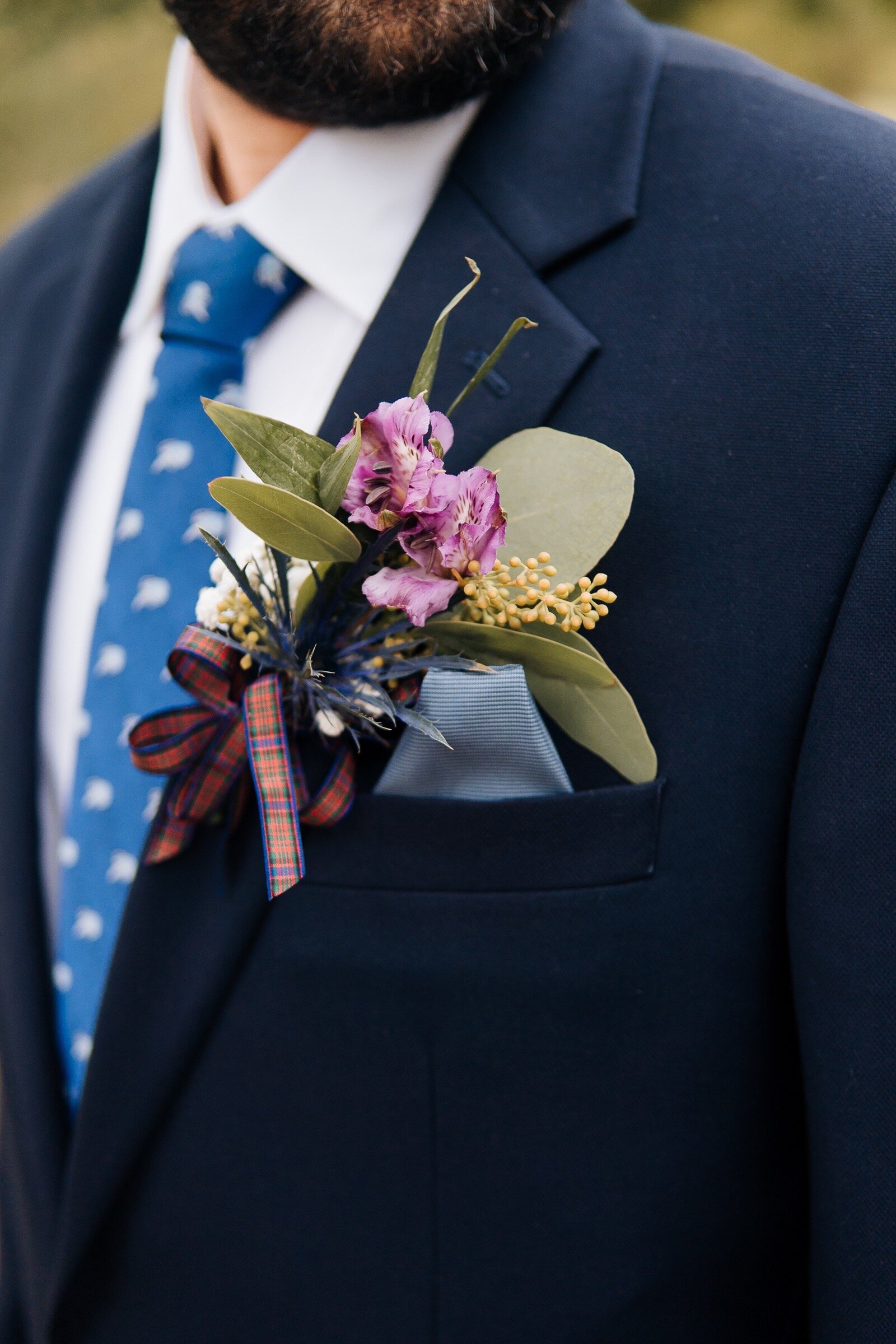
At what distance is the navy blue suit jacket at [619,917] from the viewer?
76cm

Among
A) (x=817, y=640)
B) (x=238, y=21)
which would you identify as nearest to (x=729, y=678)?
(x=817, y=640)

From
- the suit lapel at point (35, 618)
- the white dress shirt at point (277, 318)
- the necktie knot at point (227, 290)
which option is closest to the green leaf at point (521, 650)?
the white dress shirt at point (277, 318)

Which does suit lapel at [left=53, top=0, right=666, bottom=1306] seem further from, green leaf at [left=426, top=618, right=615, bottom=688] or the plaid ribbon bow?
green leaf at [left=426, top=618, right=615, bottom=688]

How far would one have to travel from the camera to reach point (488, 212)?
0.86 metres

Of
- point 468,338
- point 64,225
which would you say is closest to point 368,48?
point 468,338

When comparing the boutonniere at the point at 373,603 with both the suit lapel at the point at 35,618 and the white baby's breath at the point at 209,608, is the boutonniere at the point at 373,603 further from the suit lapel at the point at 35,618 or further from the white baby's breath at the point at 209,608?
the suit lapel at the point at 35,618

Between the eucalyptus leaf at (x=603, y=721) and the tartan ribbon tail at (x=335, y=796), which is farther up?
the tartan ribbon tail at (x=335, y=796)

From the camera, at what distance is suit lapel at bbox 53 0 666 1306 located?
31.8 inches

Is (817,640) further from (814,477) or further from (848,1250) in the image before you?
(848,1250)

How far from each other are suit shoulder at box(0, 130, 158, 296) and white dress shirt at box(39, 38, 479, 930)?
0.59ft

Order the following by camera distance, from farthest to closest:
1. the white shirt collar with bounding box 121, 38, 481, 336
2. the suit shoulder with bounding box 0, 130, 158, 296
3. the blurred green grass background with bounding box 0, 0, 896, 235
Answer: the blurred green grass background with bounding box 0, 0, 896, 235, the suit shoulder with bounding box 0, 130, 158, 296, the white shirt collar with bounding box 121, 38, 481, 336

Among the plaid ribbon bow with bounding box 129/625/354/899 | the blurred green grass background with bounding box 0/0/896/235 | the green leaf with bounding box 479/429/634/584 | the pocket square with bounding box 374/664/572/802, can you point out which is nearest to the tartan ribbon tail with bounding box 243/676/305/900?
the plaid ribbon bow with bounding box 129/625/354/899

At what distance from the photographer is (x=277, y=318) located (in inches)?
39.5

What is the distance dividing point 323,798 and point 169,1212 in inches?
17.4
